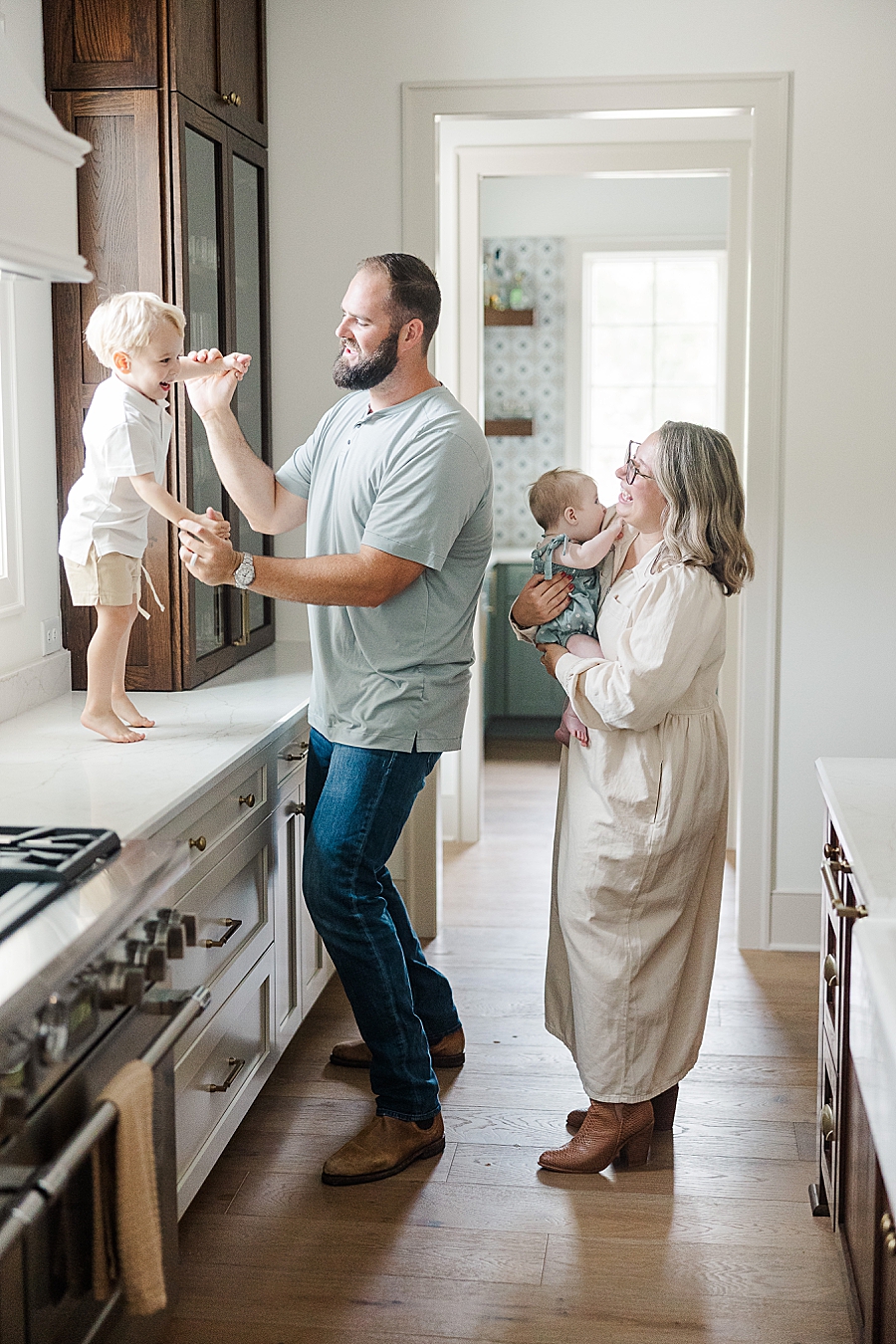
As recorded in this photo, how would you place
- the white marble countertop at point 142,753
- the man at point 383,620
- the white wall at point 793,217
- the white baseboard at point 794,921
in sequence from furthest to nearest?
the white baseboard at point 794,921, the white wall at point 793,217, the man at point 383,620, the white marble countertop at point 142,753

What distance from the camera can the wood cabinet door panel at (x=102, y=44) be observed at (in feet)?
9.18

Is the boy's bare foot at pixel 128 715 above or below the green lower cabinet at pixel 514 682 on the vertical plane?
above

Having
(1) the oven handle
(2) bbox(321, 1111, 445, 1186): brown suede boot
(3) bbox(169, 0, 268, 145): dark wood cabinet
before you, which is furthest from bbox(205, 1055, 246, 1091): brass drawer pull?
(3) bbox(169, 0, 268, 145): dark wood cabinet

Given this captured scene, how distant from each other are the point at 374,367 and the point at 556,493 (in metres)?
0.42

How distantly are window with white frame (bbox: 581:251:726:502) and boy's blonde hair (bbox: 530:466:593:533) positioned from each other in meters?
3.89

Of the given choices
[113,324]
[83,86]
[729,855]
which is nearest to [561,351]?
[729,855]

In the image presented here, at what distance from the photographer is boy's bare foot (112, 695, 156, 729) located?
8.45 ft

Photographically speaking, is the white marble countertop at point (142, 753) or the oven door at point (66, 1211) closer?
the oven door at point (66, 1211)

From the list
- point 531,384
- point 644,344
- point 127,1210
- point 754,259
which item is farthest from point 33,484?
point 644,344

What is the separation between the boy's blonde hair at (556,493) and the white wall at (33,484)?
1106 mm

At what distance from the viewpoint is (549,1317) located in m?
2.12

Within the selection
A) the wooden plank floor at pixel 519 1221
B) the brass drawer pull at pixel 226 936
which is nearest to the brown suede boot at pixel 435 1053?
the wooden plank floor at pixel 519 1221

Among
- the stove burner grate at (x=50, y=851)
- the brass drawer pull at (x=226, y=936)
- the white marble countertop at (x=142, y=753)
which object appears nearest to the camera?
the stove burner grate at (x=50, y=851)

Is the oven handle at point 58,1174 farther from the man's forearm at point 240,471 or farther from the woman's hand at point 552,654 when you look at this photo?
the man's forearm at point 240,471
